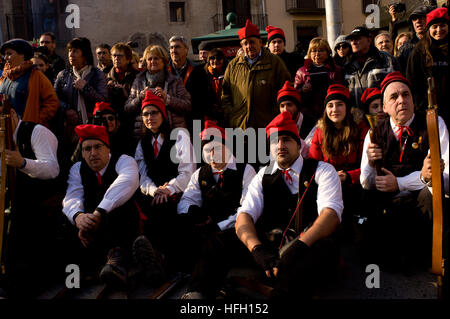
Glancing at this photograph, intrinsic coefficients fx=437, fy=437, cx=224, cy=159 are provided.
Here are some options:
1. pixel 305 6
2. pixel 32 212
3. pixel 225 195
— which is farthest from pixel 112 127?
pixel 305 6

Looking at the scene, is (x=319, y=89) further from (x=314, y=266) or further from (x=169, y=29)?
(x=169, y=29)

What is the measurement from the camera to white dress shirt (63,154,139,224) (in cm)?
389

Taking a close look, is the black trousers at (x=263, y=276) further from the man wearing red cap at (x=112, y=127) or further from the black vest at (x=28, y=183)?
the man wearing red cap at (x=112, y=127)

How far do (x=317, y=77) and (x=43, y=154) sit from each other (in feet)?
10.7

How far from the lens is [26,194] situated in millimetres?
4121

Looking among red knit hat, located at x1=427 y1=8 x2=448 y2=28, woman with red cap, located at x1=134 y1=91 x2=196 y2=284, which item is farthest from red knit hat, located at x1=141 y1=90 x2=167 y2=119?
red knit hat, located at x1=427 y1=8 x2=448 y2=28

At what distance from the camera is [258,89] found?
214 inches

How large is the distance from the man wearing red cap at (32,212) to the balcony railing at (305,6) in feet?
68.6

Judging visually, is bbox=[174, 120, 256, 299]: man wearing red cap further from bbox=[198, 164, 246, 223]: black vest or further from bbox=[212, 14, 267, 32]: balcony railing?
bbox=[212, 14, 267, 32]: balcony railing

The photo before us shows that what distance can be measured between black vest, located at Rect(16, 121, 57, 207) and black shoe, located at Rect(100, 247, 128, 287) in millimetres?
1025

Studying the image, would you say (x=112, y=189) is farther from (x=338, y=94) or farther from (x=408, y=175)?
(x=408, y=175)

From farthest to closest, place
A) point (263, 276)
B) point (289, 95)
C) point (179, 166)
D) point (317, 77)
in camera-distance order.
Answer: point (317, 77) → point (289, 95) → point (179, 166) → point (263, 276)
